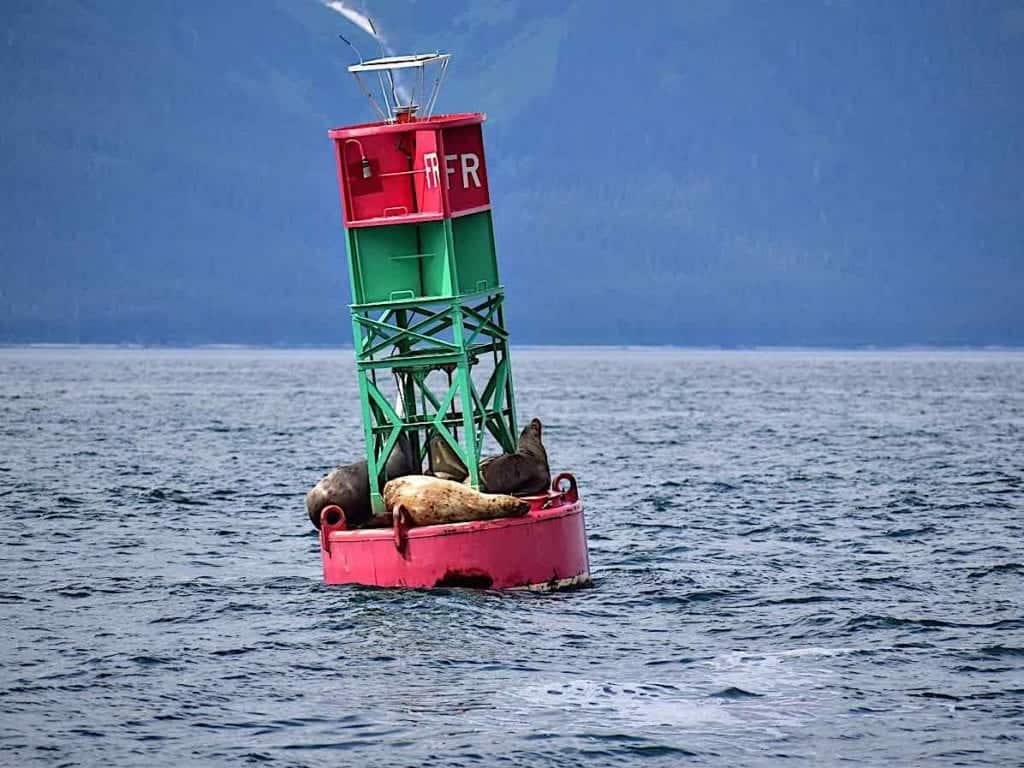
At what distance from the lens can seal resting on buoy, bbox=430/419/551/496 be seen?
91.7ft

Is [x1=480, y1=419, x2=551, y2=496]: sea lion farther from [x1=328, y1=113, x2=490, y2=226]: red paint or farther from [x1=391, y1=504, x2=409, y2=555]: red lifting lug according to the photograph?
[x1=328, y1=113, x2=490, y2=226]: red paint

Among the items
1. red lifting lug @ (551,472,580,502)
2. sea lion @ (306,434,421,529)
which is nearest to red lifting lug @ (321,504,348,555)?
sea lion @ (306,434,421,529)

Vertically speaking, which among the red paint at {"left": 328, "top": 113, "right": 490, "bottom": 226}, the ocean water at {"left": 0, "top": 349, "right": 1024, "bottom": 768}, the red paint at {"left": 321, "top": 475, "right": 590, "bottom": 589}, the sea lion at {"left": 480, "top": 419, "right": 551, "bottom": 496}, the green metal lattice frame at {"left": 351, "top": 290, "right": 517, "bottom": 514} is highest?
the red paint at {"left": 328, "top": 113, "right": 490, "bottom": 226}

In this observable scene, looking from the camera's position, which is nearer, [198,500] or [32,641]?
[32,641]

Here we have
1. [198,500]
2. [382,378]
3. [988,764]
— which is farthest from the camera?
[382,378]

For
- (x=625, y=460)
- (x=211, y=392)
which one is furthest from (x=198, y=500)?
(x=211, y=392)

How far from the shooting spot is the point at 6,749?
18.8 meters

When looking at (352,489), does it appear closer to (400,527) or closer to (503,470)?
(400,527)

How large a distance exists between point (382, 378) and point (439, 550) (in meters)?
41.8

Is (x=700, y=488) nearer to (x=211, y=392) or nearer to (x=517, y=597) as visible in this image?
(x=517, y=597)

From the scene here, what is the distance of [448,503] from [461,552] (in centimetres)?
78

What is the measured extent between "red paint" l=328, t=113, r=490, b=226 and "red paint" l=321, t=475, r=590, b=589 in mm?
4744

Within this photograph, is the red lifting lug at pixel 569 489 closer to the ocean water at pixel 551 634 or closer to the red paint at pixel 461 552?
the red paint at pixel 461 552

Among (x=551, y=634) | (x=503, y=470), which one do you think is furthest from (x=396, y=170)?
(x=551, y=634)
